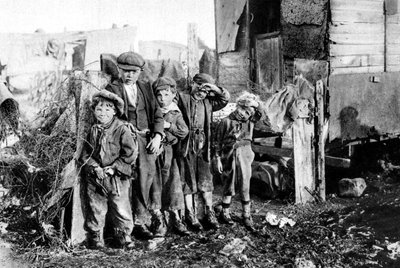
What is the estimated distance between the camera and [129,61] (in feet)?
14.8

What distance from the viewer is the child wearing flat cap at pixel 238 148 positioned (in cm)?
537

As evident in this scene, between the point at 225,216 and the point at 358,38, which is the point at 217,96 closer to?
the point at 225,216

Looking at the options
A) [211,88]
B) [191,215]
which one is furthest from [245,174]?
[211,88]

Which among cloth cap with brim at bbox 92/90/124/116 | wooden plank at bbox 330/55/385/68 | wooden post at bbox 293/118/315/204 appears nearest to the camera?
cloth cap with brim at bbox 92/90/124/116

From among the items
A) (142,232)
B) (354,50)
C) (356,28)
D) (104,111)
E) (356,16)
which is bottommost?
(142,232)

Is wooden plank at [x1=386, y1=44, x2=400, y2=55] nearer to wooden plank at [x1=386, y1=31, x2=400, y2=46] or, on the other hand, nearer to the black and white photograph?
wooden plank at [x1=386, y1=31, x2=400, y2=46]

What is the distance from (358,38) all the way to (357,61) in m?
0.49

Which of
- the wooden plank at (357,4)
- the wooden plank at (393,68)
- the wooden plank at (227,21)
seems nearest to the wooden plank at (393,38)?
the wooden plank at (393,68)

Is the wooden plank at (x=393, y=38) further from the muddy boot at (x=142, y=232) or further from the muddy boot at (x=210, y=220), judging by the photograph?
the muddy boot at (x=142, y=232)

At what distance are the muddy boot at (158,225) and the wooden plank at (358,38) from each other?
18.5 feet

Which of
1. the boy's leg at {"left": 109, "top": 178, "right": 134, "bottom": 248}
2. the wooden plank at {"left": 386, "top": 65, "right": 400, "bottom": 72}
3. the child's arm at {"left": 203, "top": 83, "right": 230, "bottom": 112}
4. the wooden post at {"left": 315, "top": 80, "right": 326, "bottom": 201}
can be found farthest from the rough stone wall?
the boy's leg at {"left": 109, "top": 178, "right": 134, "bottom": 248}

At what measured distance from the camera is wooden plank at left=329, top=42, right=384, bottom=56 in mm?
8680

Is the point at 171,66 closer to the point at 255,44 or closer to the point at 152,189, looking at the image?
the point at 255,44

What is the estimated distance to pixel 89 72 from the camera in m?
4.75
